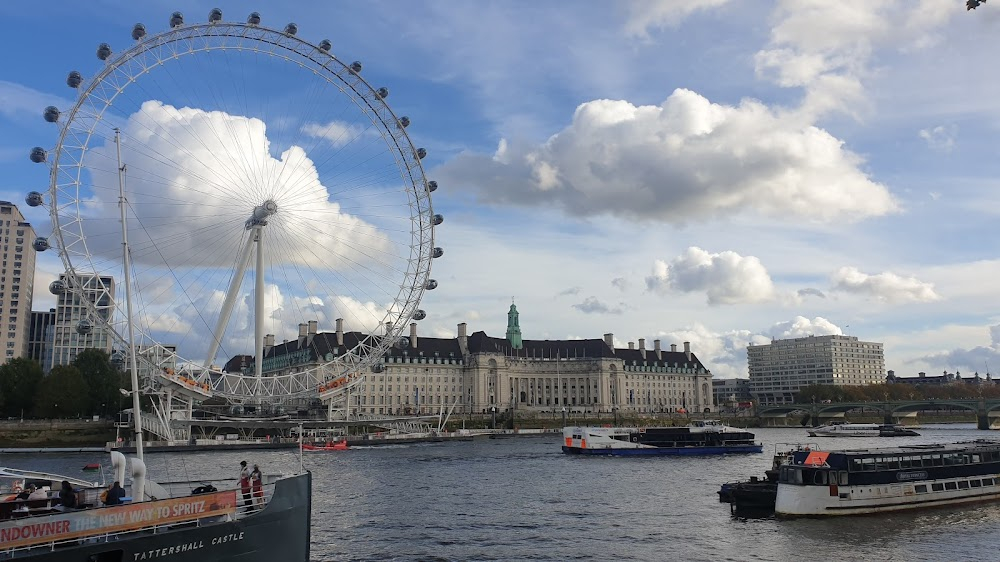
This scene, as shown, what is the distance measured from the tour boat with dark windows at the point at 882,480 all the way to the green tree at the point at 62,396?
110m

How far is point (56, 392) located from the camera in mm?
118500

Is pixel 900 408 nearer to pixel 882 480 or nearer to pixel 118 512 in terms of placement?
pixel 882 480

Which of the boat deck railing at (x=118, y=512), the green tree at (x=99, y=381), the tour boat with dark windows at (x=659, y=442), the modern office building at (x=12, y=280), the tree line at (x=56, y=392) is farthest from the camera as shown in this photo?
the modern office building at (x=12, y=280)

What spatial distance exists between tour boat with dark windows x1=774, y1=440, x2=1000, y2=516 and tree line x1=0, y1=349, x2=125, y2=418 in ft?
346

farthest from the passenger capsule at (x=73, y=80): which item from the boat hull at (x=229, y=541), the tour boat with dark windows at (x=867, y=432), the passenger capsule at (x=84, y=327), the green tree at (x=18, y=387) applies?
the tour boat with dark windows at (x=867, y=432)

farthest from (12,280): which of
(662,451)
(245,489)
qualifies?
(245,489)

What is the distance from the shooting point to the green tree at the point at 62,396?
389 feet

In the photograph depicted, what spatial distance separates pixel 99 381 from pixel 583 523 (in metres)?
109

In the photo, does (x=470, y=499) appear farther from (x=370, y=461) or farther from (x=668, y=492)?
(x=370, y=461)

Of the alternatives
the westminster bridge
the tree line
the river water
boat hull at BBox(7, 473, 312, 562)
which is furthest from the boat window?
the westminster bridge

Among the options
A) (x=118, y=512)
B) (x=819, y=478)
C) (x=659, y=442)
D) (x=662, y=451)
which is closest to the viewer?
(x=118, y=512)

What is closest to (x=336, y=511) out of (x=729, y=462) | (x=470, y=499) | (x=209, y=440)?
(x=470, y=499)

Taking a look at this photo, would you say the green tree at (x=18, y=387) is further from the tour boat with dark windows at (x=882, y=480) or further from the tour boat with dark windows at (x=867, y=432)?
the tour boat with dark windows at (x=867, y=432)

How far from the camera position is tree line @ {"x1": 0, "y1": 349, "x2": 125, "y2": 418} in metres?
119
